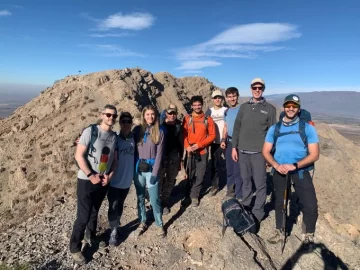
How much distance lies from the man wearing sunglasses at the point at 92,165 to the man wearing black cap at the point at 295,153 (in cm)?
345

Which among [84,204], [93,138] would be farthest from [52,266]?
[93,138]

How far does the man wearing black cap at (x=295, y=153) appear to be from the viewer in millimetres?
5645

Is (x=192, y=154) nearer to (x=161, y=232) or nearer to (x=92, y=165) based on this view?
(x=161, y=232)

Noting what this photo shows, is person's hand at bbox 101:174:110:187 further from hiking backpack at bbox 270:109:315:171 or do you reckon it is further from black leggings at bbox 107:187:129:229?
hiking backpack at bbox 270:109:315:171

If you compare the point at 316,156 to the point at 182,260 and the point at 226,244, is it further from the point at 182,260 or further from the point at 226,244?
the point at 182,260

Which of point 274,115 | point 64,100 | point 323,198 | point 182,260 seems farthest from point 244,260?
point 64,100

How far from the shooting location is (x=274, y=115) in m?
6.57

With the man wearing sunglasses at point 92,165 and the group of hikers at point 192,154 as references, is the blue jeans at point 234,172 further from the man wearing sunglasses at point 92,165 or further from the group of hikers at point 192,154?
the man wearing sunglasses at point 92,165

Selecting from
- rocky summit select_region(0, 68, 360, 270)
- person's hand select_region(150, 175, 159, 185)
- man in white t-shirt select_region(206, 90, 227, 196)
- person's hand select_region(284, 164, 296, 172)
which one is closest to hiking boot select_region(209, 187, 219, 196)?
rocky summit select_region(0, 68, 360, 270)

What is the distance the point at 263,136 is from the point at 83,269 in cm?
510

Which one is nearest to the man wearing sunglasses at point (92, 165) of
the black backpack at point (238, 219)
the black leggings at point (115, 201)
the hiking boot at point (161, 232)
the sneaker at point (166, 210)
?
the black leggings at point (115, 201)

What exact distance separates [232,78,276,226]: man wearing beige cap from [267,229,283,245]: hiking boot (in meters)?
0.53

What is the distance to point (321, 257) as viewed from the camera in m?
6.46

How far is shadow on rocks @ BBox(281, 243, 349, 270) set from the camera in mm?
6246
